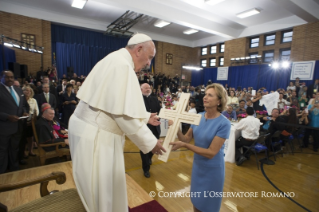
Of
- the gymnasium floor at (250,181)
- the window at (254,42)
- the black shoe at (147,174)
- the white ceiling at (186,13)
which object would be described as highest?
the white ceiling at (186,13)

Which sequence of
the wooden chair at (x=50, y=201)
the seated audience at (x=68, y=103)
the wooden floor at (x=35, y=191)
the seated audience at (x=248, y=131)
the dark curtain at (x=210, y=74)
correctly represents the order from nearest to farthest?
the wooden chair at (x=50, y=201) → the wooden floor at (x=35, y=191) → the seated audience at (x=248, y=131) → the seated audience at (x=68, y=103) → the dark curtain at (x=210, y=74)

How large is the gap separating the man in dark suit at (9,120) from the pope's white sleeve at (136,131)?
8.79ft

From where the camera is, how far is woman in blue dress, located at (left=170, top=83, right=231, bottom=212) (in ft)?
4.90

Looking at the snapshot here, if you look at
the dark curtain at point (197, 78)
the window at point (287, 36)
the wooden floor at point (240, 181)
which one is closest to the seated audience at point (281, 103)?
the wooden floor at point (240, 181)

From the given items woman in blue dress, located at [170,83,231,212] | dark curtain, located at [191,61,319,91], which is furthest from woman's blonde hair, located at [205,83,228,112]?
dark curtain, located at [191,61,319,91]

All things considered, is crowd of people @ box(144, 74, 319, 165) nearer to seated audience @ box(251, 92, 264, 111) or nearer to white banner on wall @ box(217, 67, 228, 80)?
seated audience @ box(251, 92, 264, 111)

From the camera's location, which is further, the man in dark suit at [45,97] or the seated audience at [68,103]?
the seated audience at [68,103]

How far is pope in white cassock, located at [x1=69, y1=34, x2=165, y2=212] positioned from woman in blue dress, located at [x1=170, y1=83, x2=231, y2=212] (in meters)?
0.59

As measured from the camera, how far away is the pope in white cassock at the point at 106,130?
1077mm

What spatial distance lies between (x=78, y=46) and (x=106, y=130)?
12.4 m

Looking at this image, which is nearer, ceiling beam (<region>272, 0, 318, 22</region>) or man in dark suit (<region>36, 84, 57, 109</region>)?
man in dark suit (<region>36, 84, 57, 109</region>)

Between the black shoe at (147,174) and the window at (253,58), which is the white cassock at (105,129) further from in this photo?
the window at (253,58)

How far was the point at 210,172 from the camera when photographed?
1559 mm

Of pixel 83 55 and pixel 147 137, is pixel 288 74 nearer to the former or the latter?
pixel 147 137
